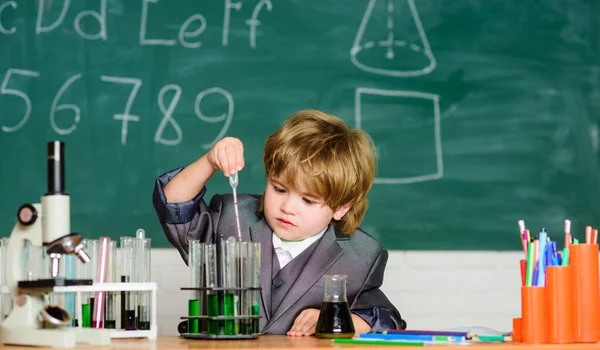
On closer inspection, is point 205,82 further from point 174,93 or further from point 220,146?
point 220,146

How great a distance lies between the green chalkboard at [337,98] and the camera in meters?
2.93

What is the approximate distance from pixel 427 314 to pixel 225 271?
5.77ft

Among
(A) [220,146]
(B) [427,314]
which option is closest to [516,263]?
(B) [427,314]

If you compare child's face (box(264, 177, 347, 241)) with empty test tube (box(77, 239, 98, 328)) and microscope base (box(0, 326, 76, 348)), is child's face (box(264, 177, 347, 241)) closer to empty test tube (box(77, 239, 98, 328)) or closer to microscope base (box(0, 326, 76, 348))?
empty test tube (box(77, 239, 98, 328))

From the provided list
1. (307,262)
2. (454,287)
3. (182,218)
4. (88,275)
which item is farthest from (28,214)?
(454,287)

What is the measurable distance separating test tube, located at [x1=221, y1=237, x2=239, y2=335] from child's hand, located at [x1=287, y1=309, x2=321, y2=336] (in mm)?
291

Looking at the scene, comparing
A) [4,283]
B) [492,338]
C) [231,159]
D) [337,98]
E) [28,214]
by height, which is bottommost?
[492,338]

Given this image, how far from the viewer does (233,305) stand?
1633 millimetres

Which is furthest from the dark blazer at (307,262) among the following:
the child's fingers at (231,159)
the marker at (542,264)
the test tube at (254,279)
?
the marker at (542,264)

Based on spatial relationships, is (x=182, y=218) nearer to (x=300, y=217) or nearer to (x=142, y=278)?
(x=300, y=217)

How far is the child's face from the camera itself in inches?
84.2

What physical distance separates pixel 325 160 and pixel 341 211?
21 cm

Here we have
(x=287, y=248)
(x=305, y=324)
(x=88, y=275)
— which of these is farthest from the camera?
(x=287, y=248)

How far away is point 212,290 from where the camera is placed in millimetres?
1629
